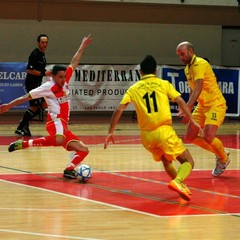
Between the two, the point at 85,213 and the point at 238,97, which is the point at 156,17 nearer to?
the point at 238,97

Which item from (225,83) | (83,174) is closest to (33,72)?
(225,83)

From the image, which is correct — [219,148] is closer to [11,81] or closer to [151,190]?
[151,190]

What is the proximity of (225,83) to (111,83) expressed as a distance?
3047mm

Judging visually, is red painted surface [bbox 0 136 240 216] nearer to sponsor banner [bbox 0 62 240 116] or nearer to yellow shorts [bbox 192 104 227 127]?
yellow shorts [bbox 192 104 227 127]

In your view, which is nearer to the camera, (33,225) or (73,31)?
(33,225)

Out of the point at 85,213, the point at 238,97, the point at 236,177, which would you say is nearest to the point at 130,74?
the point at 238,97

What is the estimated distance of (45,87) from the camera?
11297 millimetres

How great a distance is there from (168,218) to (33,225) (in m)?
1.37

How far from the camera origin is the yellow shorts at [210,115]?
11.7m

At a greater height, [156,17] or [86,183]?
[156,17]

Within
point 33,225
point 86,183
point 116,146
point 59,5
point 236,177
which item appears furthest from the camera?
point 59,5

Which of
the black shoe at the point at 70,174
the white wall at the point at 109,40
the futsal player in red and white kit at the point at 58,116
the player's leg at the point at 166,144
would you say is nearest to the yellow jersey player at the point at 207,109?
the futsal player in red and white kit at the point at 58,116

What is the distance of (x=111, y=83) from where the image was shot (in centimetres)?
2122

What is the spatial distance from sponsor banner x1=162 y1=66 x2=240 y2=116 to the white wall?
6195 millimetres
